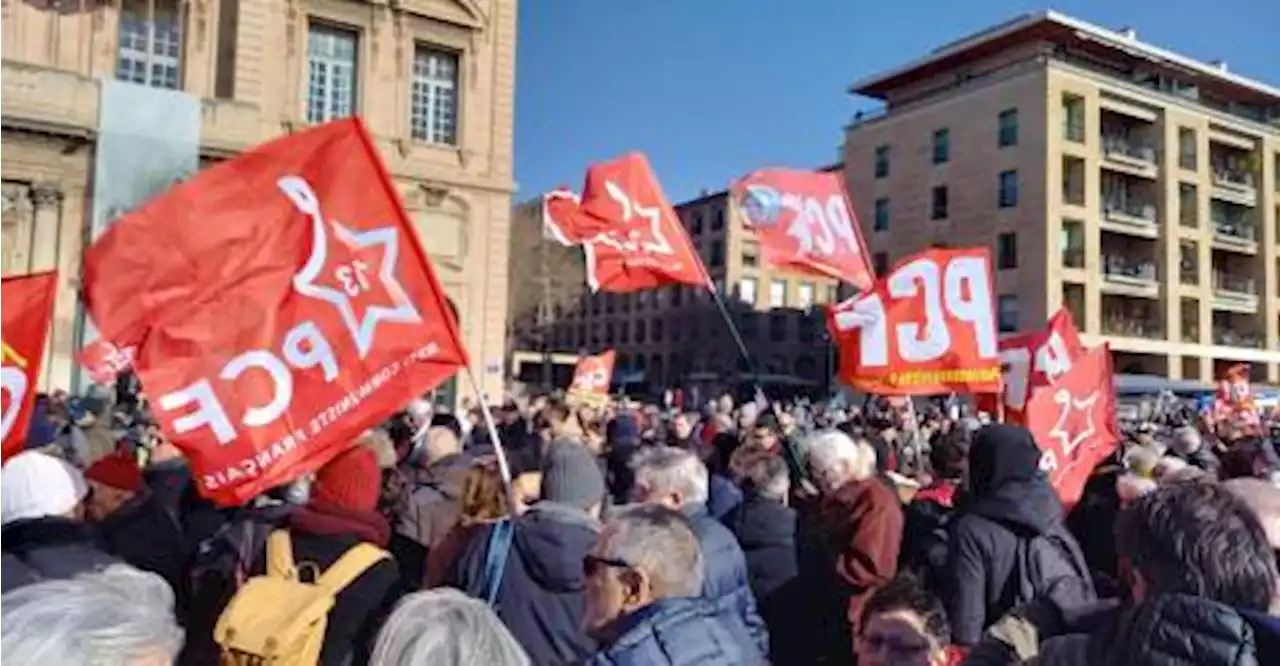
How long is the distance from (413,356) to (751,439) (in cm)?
365

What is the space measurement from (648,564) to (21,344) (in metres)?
4.59

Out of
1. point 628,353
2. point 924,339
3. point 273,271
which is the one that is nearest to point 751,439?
point 924,339

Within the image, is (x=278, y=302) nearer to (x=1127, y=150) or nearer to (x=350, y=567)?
(x=350, y=567)

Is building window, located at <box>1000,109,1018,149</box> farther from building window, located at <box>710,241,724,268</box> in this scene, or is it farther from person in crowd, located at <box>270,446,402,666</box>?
person in crowd, located at <box>270,446,402,666</box>

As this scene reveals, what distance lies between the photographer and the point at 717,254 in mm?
75750

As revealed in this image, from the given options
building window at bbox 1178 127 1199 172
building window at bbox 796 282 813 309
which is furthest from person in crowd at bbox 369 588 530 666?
building window at bbox 796 282 813 309

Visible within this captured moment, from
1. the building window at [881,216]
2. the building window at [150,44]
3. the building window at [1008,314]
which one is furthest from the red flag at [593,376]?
the building window at [881,216]

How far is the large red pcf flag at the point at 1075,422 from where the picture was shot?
679cm

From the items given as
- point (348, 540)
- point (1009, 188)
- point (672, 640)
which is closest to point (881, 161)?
point (1009, 188)

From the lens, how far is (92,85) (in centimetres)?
2427

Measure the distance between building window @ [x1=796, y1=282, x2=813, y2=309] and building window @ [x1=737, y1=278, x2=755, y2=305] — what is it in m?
3.48

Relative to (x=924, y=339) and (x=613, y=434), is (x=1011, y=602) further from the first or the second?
(x=613, y=434)

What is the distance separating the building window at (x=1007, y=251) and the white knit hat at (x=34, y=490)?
47315 mm

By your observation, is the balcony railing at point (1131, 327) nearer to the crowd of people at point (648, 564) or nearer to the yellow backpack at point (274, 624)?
the crowd of people at point (648, 564)
